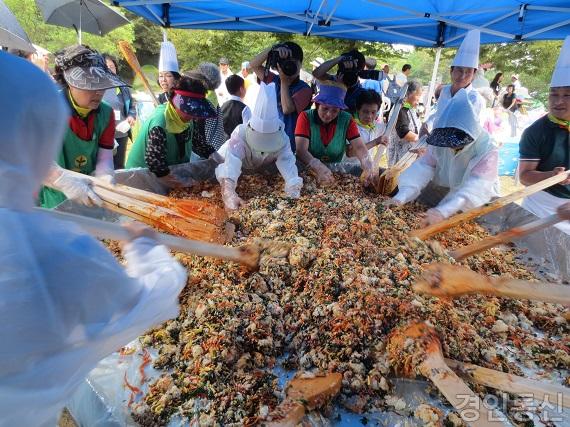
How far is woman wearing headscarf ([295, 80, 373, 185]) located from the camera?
9.11 ft

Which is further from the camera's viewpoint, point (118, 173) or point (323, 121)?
point (323, 121)

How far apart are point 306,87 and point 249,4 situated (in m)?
1.54

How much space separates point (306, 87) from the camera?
135 inches

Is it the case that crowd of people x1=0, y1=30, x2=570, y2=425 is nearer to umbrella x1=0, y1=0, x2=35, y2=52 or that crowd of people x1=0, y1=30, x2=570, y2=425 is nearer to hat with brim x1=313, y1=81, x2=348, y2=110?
hat with brim x1=313, y1=81, x2=348, y2=110

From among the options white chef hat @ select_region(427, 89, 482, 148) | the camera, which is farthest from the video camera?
white chef hat @ select_region(427, 89, 482, 148)

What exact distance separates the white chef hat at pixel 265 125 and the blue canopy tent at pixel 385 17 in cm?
228

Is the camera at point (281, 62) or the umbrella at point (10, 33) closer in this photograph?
the camera at point (281, 62)

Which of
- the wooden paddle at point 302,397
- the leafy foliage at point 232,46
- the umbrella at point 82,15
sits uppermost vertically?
the leafy foliage at point 232,46

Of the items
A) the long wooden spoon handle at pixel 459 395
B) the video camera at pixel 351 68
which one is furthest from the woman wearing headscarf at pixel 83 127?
the video camera at pixel 351 68

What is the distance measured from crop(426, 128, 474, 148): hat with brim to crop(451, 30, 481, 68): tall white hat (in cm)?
172

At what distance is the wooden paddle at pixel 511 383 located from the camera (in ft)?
3.75

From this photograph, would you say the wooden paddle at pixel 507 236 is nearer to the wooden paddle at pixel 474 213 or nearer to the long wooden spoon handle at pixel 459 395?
the wooden paddle at pixel 474 213

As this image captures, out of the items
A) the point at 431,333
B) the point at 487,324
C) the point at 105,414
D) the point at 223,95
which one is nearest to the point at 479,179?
the point at 487,324

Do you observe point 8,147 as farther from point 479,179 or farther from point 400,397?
point 479,179
